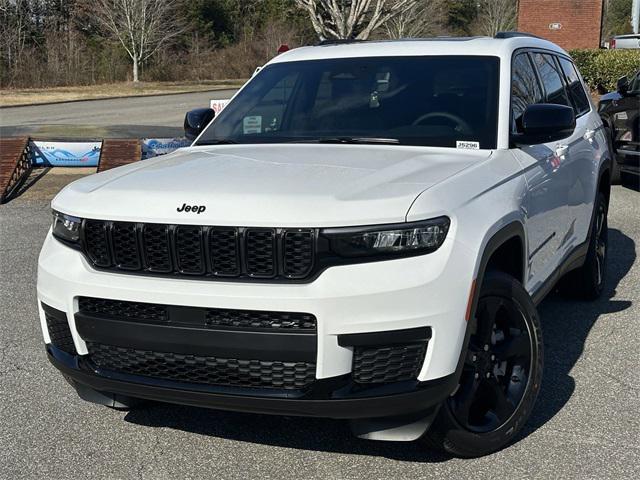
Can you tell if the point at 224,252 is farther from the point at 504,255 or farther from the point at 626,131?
the point at 626,131

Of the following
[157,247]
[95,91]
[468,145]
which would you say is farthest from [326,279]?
[95,91]

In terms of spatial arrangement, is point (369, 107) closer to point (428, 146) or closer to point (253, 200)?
point (428, 146)

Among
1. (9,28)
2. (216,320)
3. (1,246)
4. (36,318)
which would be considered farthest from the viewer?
(9,28)

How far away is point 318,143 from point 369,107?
41cm

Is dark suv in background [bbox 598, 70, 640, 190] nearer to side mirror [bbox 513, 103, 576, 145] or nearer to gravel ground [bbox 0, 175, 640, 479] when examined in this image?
gravel ground [bbox 0, 175, 640, 479]

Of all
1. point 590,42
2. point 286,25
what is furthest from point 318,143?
point 286,25

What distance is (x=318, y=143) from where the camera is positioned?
4434 mm

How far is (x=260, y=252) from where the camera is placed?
3.17 m

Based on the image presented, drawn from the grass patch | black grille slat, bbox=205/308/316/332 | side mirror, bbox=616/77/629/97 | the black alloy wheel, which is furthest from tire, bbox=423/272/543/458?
the grass patch

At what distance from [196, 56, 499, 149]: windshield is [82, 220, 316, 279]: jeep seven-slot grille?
1387mm

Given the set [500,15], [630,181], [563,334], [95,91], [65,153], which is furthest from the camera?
[500,15]

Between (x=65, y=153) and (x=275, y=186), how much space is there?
10902 millimetres

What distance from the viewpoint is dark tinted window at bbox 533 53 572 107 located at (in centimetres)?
529

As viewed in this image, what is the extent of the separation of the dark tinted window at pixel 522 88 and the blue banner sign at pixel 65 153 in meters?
9.55
